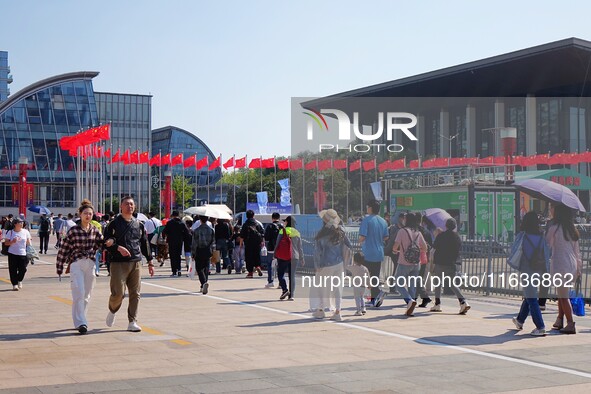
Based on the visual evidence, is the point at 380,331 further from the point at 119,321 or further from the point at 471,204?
the point at 471,204

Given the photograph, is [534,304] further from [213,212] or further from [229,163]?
[229,163]

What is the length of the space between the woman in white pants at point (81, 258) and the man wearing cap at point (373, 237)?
4592mm

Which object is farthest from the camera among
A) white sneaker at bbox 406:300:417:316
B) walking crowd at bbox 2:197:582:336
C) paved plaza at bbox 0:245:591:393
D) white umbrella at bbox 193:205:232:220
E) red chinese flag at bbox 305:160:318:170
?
red chinese flag at bbox 305:160:318:170

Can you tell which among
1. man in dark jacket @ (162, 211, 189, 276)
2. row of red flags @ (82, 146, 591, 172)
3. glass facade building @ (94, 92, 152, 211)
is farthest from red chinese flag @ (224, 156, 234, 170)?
glass facade building @ (94, 92, 152, 211)

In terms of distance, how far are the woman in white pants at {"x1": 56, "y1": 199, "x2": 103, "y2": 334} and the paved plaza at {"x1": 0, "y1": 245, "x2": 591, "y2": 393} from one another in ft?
1.41

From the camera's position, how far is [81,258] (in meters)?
11.2

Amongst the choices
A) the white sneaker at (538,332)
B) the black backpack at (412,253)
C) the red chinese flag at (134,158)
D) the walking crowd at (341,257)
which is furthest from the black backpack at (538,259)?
the red chinese flag at (134,158)

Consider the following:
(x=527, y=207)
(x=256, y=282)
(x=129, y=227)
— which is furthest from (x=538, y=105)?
(x=129, y=227)

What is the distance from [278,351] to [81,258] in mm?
3289

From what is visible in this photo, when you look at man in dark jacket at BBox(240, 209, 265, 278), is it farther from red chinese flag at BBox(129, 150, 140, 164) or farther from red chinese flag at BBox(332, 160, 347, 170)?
red chinese flag at BBox(129, 150, 140, 164)

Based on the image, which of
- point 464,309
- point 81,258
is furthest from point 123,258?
point 464,309

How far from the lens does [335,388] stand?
7.52m

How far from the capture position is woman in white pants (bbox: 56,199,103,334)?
11.0m

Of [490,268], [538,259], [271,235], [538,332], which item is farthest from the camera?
[271,235]
